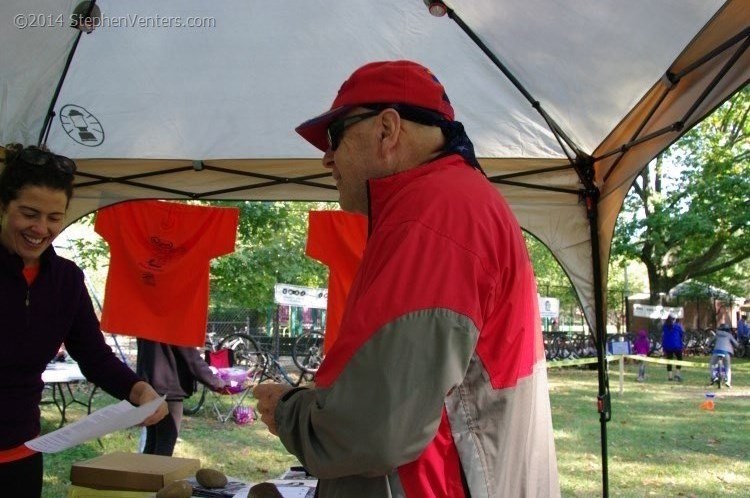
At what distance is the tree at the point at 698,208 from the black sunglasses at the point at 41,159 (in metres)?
18.7

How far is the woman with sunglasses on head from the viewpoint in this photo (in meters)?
2.15

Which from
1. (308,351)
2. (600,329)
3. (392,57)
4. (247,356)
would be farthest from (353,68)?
(308,351)

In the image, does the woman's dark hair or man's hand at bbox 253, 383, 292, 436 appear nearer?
man's hand at bbox 253, 383, 292, 436

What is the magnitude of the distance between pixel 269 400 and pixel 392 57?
2511mm

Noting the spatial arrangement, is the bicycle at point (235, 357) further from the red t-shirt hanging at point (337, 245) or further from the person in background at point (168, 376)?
the red t-shirt hanging at point (337, 245)

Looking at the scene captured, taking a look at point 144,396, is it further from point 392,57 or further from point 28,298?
point 392,57

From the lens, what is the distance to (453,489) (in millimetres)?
1136

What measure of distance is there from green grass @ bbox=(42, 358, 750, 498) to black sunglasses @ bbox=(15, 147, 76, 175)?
13.7 ft

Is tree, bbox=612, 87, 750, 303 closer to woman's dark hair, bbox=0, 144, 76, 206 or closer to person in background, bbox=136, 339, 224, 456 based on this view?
person in background, bbox=136, 339, 224, 456

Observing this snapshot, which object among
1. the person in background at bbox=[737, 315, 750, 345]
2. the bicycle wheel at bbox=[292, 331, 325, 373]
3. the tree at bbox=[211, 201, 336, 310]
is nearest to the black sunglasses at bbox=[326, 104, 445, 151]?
the tree at bbox=[211, 201, 336, 310]

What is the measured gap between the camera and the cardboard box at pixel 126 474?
7.31ft

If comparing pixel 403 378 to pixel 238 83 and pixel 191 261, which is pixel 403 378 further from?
pixel 191 261

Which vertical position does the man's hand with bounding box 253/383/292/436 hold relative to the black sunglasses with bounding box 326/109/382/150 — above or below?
below

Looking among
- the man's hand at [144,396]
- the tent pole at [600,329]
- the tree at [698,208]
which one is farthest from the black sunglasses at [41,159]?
the tree at [698,208]
